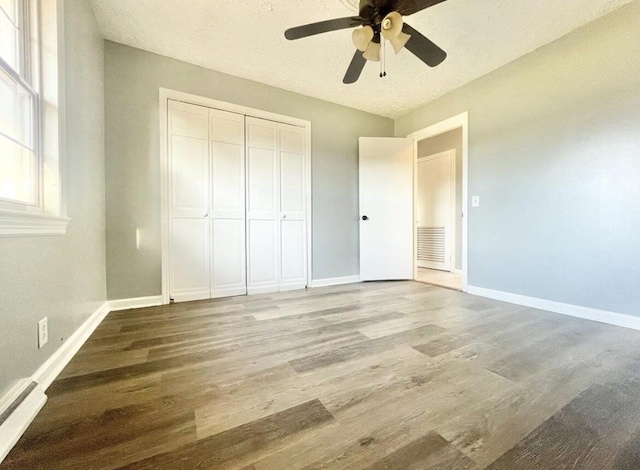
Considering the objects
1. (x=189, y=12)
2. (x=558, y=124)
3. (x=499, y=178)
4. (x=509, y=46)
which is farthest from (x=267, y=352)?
(x=509, y=46)

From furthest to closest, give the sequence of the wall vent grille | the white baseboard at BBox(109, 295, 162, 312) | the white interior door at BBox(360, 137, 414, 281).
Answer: the wall vent grille, the white interior door at BBox(360, 137, 414, 281), the white baseboard at BBox(109, 295, 162, 312)

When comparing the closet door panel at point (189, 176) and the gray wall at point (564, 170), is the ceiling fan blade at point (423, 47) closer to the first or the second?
the gray wall at point (564, 170)

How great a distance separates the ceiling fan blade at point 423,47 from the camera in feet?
5.67

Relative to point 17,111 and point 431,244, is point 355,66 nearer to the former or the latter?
point 17,111

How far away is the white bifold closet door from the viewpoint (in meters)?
3.06

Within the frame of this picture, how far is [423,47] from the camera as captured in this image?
183 cm

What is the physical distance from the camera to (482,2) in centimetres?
191

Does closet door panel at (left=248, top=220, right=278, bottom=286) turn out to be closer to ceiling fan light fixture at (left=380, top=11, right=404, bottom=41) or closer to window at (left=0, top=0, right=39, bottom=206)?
window at (left=0, top=0, right=39, bottom=206)

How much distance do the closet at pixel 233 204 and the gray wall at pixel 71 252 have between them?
62 centimetres

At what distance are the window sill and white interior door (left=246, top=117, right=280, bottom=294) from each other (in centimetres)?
178

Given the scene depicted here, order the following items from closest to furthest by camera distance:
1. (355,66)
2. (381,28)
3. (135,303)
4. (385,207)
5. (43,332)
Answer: (43,332)
(381,28)
(355,66)
(135,303)
(385,207)

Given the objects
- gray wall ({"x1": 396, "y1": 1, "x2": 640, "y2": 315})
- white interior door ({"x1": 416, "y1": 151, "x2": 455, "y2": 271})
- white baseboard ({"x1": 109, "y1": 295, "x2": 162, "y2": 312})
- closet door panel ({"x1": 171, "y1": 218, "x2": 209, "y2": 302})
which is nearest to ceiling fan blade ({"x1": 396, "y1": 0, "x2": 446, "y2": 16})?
gray wall ({"x1": 396, "y1": 1, "x2": 640, "y2": 315})

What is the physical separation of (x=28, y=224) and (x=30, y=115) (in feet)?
2.19

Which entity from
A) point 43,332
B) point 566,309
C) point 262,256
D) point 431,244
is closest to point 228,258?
point 262,256
